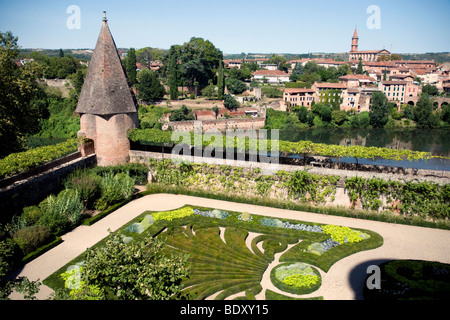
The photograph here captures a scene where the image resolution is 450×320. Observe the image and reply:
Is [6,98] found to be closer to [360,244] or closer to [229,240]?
[229,240]

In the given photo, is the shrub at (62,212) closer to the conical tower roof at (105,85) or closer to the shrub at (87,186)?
the shrub at (87,186)

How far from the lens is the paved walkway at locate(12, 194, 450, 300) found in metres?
14.3

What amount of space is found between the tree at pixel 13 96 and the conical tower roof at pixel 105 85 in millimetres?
3988

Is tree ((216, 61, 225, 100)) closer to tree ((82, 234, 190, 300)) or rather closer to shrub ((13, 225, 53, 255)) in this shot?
shrub ((13, 225, 53, 255))

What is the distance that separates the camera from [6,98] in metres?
23.5

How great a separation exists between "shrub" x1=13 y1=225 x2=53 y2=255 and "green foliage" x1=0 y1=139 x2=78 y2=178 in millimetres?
4351

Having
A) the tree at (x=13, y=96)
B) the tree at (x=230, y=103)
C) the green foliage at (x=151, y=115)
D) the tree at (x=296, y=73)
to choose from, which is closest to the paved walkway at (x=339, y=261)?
the tree at (x=13, y=96)

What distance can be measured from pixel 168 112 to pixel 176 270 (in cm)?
5076

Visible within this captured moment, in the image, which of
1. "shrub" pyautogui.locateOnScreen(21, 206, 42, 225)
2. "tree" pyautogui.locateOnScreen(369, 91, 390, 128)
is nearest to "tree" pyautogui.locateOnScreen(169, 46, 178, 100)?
"tree" pyautogui.locateOnScreen(369, 91, 390, 128)

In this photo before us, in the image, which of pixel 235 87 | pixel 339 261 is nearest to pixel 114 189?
pixel 339 261

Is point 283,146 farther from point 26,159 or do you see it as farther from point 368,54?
point 368,54
